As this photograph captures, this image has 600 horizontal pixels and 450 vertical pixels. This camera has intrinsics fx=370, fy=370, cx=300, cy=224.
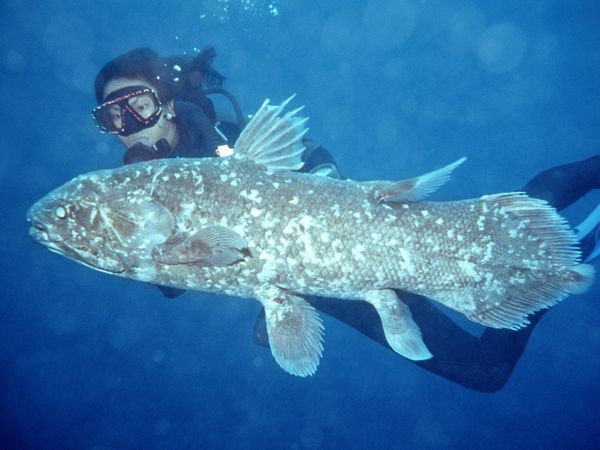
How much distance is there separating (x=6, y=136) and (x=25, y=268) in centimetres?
989

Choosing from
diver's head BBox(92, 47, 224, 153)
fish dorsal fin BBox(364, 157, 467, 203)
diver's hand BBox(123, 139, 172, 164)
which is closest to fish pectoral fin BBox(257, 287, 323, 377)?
fish dorsal fin BBox(364, 157, 467, 203)

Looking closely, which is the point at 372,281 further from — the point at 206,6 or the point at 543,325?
the point at 206,6

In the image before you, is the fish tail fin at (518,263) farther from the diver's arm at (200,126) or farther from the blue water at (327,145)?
the blue water at (327,145)

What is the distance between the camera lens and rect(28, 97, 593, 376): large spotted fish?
2994 millimetres

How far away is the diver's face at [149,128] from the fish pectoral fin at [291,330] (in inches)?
118

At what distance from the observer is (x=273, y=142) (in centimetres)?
322

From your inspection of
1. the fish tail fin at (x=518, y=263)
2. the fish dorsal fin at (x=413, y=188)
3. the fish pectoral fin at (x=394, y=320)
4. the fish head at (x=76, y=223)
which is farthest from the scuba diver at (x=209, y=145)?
the fish tail fin at (x=518, y=263)

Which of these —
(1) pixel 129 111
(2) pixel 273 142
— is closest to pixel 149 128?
(1) pixel 129 111

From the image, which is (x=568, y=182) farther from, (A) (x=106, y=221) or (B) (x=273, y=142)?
(A) (x=106, y=221)

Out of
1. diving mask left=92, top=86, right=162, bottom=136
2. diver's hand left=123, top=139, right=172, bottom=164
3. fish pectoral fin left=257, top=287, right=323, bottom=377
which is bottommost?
fish pectoral fin left=257, top=287, right=323, bottom=377

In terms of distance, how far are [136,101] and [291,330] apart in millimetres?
3744

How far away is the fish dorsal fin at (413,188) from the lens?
10.0 ft

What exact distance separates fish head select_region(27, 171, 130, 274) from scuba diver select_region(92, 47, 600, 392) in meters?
1.52

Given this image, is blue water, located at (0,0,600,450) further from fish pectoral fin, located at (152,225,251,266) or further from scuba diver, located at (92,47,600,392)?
fish pectoral fin, located at (152,225,251,266)
